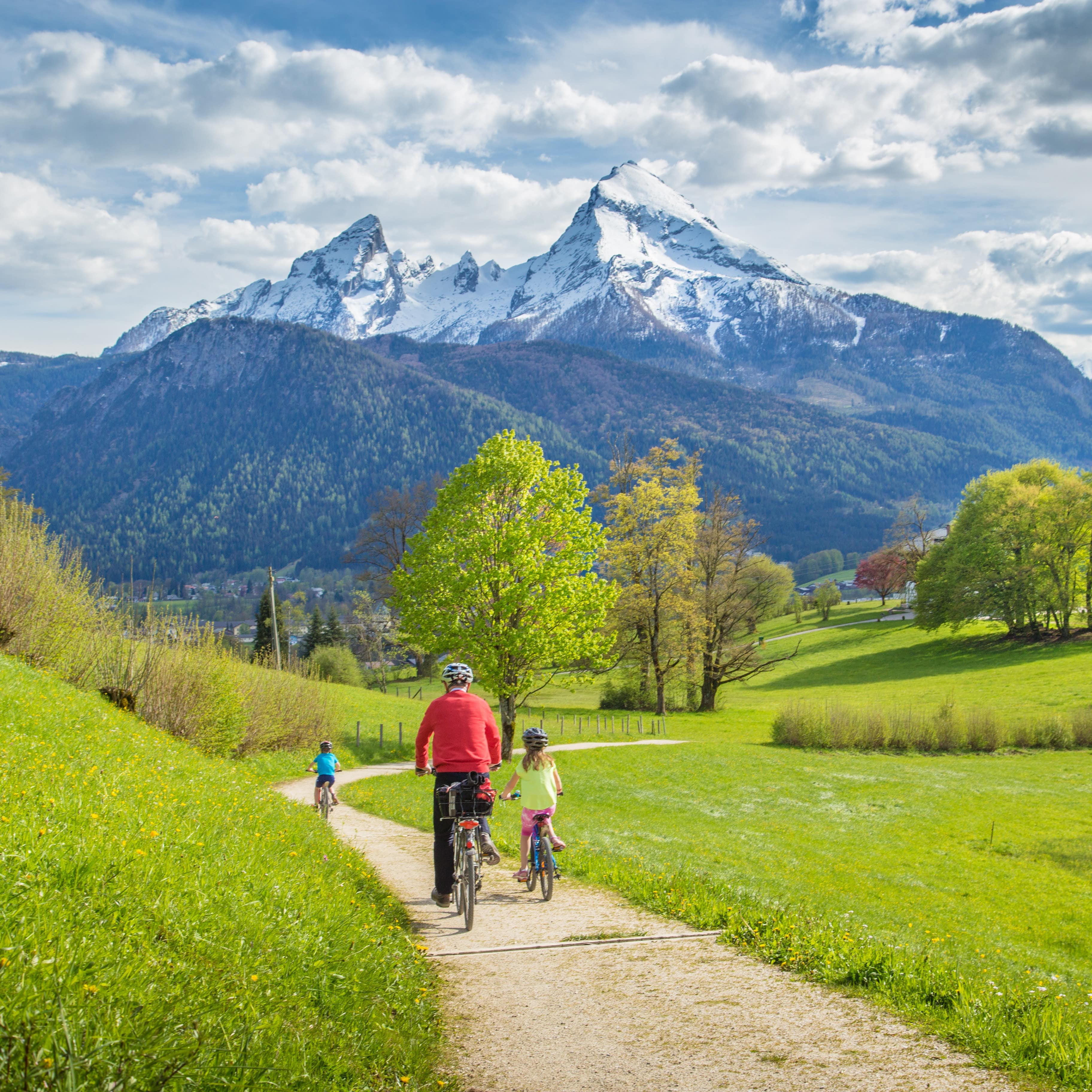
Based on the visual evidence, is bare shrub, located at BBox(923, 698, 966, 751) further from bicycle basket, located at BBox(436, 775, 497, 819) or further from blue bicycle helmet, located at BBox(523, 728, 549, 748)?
bicycle basket, located at BBox(436, 775, 497, 819)

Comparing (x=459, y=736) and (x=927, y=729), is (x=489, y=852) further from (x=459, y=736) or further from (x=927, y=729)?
(x=927, y=729)

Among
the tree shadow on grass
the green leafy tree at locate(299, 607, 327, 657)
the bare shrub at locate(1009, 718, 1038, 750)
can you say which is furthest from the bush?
the bare shrub at locate(1009, 718, 1038, 750)

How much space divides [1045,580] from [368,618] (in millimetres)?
57093

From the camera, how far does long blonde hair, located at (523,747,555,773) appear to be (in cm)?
1001

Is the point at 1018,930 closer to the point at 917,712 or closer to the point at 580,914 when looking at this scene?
the point at 580,914

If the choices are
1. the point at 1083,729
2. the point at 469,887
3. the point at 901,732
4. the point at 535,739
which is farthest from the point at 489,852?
the point at 1083,729

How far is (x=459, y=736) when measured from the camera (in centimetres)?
868

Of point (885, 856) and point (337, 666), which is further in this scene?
point (337, 666)

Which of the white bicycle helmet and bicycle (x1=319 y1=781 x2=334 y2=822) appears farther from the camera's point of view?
bicycle (x1=319 y1=781 x2=334 y2=822)

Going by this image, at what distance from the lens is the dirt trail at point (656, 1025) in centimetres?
477

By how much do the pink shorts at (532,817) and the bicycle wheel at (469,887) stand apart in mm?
1660

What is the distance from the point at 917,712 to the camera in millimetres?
41094

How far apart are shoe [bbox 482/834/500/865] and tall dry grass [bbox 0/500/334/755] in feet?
44.8

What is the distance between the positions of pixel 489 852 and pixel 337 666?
187ft
